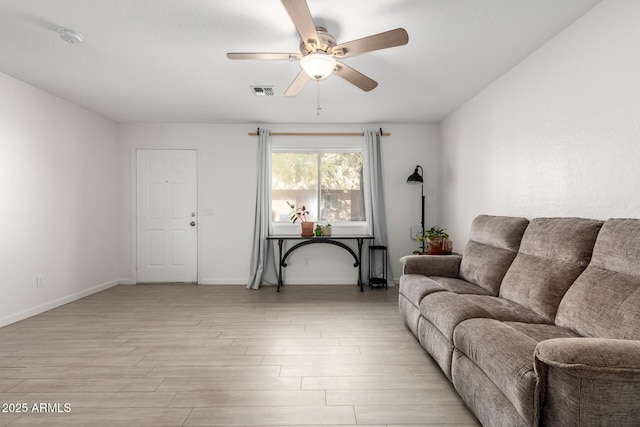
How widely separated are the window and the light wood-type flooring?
5.59 feet

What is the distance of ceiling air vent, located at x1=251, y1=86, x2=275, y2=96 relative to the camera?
3.63 m

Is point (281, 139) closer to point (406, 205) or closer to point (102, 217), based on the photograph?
point (406, 205)

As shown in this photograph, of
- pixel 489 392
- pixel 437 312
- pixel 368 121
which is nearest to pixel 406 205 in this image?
pixel 368 121

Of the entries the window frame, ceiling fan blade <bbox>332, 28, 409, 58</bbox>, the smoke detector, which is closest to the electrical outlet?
the window frame

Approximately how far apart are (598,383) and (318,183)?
A: 4.31 meters

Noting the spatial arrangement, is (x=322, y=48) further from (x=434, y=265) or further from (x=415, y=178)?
(x=415, y=178)

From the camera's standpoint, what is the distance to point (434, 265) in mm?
3322

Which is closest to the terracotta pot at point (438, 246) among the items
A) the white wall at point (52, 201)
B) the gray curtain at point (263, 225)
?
the gray curtain at point (263, 225)

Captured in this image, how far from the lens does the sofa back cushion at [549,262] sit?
1.99m

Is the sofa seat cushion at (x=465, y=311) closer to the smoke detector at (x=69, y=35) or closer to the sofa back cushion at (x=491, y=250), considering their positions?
the sofa back cushion at (x=491, y=250)

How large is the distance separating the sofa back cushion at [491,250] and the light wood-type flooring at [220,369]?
785 millimetres

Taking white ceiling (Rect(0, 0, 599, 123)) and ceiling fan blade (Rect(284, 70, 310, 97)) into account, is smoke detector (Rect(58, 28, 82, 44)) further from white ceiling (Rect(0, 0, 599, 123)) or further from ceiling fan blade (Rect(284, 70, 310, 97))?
ceiling fan blade (Rect(284, 70, 310, 97))

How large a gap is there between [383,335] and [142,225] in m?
3.97

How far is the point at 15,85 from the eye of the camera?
135 inches
